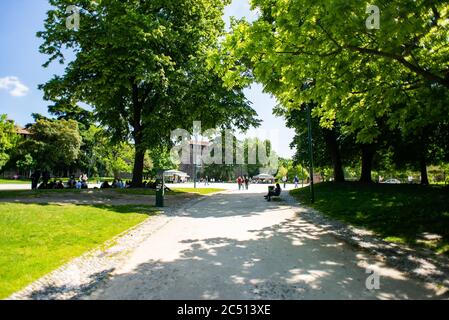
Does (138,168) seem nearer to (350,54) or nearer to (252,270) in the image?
(350,54)

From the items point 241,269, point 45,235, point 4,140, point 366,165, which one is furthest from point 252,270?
point 4,140

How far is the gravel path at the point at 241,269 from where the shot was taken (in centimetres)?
550

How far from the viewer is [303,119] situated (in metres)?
28.3

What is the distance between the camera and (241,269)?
676cm

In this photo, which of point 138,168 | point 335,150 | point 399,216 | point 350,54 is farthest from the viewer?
point 335,150

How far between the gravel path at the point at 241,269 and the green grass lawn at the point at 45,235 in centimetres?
42

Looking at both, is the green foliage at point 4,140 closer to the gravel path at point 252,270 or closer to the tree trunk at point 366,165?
the tree trunk at point 366,165

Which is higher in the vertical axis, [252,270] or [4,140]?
[4,140]

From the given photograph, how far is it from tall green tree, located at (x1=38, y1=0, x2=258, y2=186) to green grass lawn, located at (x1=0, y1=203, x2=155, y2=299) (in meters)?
10.8

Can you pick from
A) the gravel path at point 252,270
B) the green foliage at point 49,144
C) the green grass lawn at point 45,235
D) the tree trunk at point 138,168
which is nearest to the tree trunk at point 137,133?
the tree trunk at point 138,168

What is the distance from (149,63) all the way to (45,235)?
1514cm
